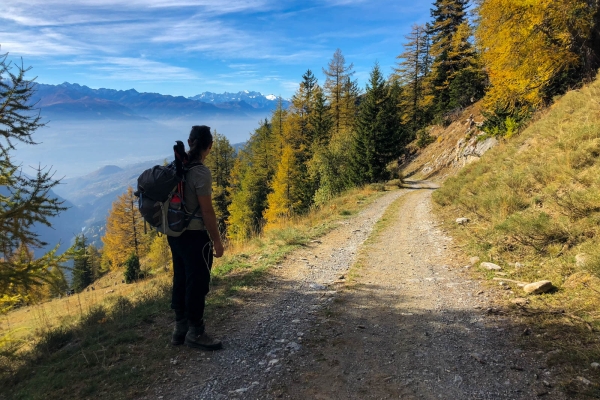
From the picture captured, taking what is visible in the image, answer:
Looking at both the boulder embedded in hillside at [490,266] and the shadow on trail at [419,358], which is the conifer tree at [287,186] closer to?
the boulder embedded in hillside at [490,266]

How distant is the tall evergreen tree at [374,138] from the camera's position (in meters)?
26.4

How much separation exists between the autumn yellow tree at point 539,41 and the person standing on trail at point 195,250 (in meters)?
18.2

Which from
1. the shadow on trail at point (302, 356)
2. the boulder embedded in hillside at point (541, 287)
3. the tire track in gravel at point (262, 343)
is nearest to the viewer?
the shadow on trail at point (302, 356)

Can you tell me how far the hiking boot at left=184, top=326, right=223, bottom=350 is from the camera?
11.8 ft

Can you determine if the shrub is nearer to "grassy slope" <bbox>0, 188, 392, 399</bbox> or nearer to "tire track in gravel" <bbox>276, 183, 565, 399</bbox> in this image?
"grassy slope" <bbox>0, 188, 392, 399</bbox>

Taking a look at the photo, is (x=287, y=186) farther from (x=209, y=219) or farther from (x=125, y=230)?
(x=209, y=219)

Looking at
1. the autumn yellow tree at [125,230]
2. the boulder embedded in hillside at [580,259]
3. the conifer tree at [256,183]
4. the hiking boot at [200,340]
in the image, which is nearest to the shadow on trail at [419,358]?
the hiking boot at [200,340]

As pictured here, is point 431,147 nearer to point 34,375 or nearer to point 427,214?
point 427,214

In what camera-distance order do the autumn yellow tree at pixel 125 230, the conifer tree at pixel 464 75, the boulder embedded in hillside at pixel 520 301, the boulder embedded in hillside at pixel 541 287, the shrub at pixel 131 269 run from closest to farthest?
the boulder embedded in hillside at pixel 520 301, the boulder embedded in hillside at pixel 541 287, the shrub at pixel 131 269, the conifer tree at pixel 464 75, the autumn yellow tree at pixel 125 230

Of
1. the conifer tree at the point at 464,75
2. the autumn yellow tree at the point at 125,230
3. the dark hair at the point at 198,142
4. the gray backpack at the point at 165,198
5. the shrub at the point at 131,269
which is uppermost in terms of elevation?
the conifer tree at the point at 464,75

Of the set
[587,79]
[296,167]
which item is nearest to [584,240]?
[587,79]

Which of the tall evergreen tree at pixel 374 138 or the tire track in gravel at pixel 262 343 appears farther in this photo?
the tall evergreen tree at pixel 374 138

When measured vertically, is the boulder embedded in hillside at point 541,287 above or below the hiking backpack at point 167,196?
below

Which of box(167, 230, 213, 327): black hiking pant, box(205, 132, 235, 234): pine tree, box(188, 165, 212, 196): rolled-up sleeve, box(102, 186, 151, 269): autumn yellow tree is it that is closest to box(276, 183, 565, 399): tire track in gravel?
box(167, 230, 213, 327): black hiking pant
